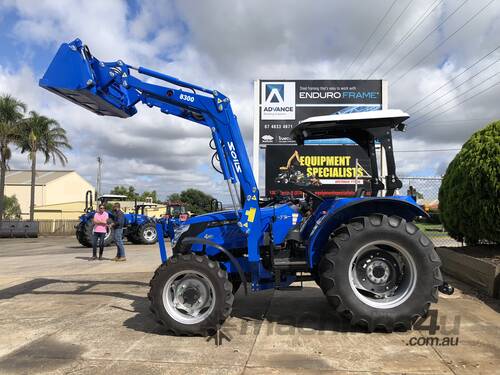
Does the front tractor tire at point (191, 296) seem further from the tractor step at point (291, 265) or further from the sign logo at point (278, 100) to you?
the sign logo at point (278, 100)

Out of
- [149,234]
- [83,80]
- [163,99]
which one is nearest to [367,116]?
[163,99]

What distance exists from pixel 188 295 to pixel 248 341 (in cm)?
86

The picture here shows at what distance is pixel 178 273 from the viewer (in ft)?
17.1

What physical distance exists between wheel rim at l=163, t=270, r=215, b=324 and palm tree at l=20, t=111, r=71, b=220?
3179 cm

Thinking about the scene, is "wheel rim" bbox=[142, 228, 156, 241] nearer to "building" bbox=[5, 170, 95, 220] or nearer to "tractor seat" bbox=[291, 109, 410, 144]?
"tractor seat" bbox=[291, 109, 410, 144]

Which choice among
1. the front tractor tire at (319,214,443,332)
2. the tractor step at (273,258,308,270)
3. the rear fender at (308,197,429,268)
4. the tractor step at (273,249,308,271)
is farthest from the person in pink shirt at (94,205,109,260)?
the front tractor tire at (319,214,443,332)

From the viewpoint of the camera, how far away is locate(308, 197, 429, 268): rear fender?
514cm

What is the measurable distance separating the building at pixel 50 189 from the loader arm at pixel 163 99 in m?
61.2

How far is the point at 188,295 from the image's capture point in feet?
17.2

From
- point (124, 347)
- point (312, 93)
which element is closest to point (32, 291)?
point (124, 347)

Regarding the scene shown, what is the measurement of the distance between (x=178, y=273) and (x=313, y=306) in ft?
7.28

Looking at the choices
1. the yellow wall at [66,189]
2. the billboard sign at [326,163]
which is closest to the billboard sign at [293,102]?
the billboard sign at [326,163]

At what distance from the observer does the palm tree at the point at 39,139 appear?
33.5 meters

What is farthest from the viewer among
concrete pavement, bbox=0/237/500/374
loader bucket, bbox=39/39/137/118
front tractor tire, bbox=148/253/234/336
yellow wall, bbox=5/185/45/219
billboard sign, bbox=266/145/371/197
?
yellow wall, bbox=5/185/45/219
